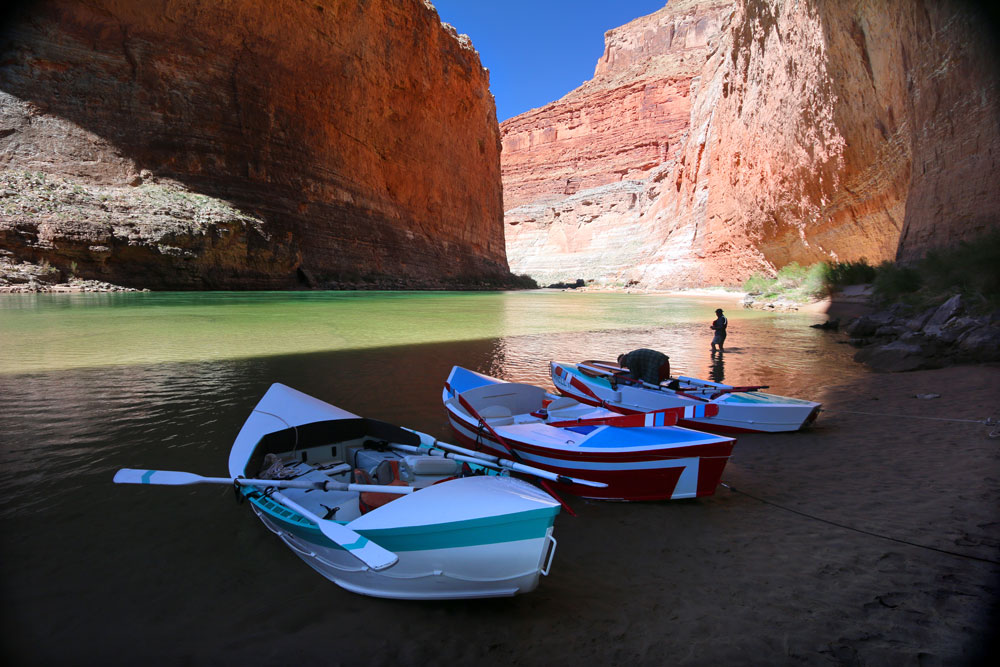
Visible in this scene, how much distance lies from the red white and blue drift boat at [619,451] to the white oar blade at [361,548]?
3.95ft

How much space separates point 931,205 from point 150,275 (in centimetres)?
3091

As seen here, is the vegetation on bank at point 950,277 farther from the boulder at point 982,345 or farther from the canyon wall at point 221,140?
the canyon wall at point 221,140

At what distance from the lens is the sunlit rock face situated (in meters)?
11.5

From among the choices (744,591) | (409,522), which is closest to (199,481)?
(409,522)

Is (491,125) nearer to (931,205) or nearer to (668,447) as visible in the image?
(931,205)

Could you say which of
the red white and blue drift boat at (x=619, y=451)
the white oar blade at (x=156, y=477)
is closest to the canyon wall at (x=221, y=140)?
the white oar blade at (x=156, y=477)

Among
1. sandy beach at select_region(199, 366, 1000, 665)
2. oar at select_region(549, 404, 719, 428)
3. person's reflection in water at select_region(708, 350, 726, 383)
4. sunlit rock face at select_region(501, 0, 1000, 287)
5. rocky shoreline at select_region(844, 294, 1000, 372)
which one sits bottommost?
sandy beach at select_region(199, 366, 1000, 665)

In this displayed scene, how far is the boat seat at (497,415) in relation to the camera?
15.6 feet

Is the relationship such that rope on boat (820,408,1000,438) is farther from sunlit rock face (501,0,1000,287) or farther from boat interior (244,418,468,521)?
sunlit rock face (501,0,1000,287)

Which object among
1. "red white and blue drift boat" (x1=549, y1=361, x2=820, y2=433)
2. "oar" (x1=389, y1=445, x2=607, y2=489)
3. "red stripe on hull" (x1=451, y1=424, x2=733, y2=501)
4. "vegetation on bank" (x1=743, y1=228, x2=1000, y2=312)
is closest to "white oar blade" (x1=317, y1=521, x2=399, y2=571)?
"oar" (x1=389, y1=445, x2=607, y2=489)

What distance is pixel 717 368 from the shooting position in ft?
29.1

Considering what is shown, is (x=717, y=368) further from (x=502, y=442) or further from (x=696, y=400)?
(x=502, y=442)

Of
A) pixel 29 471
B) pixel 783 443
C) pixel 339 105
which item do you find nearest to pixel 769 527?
pixel 783 443

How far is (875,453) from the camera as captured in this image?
4.54 m
